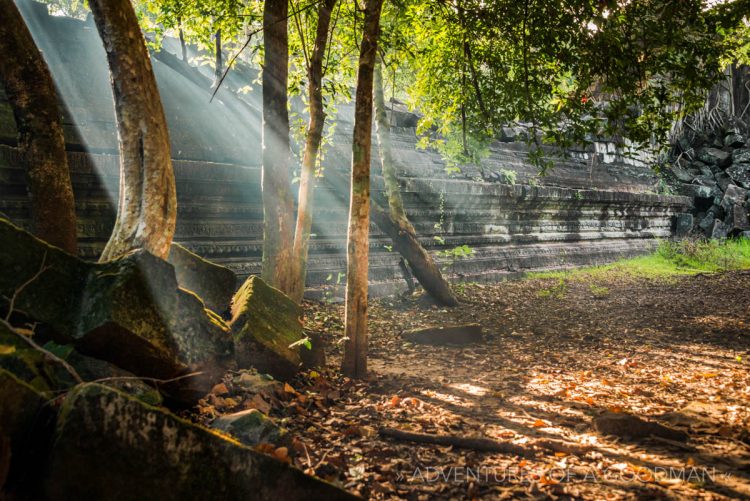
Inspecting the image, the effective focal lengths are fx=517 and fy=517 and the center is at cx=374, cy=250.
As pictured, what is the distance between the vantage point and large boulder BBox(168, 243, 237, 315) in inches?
160

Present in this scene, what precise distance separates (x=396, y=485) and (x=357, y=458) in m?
0.35

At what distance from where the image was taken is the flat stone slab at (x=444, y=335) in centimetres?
582

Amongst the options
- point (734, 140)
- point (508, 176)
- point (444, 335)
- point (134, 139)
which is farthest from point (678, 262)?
point (134, 139)

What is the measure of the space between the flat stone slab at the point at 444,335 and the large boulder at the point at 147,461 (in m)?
3.98

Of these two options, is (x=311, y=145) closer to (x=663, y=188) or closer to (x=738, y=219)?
(x=663, y=188)

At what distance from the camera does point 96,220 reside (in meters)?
5.66

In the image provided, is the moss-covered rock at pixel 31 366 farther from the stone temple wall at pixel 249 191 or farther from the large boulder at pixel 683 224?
the large boulder at pixel 683 224

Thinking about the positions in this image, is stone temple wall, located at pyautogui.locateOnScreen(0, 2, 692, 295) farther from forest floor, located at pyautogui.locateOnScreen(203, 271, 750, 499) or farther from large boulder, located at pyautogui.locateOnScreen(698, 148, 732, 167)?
large boulder, located at pyautogui.locateOnScreen(698, 148, 732, 167)

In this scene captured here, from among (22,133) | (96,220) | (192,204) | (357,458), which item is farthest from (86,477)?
(192,204)

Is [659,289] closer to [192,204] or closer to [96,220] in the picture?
[192,204]

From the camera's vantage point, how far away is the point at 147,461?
171cm

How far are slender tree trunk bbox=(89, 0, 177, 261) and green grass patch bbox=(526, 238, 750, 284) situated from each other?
7933 millimetres

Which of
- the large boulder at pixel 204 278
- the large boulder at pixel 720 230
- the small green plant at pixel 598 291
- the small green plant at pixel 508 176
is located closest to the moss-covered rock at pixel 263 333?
the large boulder at pixel 204 278

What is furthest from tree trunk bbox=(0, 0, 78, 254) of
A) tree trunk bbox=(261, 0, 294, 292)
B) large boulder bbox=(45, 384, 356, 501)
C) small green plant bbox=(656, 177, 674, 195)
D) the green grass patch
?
small green plant bbox=(656, 177, 674, 195)
